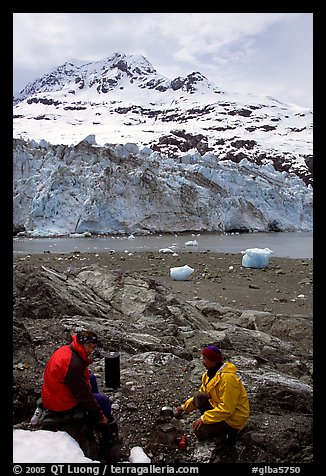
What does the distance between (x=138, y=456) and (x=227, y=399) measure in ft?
2.32

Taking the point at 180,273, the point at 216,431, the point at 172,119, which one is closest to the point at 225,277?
the point at 180,273

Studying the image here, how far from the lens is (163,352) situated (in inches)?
Answer: 180

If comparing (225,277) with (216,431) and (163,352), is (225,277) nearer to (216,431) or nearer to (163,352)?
(163,352)

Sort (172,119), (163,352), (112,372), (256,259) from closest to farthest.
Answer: (112,372) → (163,352) → (256,259) → (172,119)

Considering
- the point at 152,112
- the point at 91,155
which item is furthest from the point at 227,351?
the point at 152,112

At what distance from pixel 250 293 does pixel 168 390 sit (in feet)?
25.7

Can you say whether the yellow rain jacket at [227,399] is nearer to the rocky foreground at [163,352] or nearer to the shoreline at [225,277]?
the rocky foreground at [163,352]

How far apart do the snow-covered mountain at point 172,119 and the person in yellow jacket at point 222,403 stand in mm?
54434

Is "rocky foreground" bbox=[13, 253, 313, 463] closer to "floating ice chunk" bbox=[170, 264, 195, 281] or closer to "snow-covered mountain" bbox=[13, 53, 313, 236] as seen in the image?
"floating ice chunk" bbox=[170, 264, 195, 281]

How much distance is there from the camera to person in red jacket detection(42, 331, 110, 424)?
2588 mm

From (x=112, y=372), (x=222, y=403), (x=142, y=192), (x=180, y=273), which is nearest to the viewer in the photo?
(x=222, y=403)

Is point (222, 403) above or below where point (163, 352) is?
above

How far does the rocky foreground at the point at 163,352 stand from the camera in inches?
114

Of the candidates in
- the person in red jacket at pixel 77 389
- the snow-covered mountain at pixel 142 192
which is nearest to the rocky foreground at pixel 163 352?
the person in red jacket at pixel 77 389
